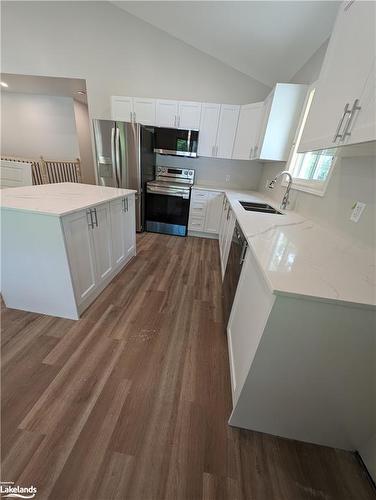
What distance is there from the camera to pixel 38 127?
5316mm

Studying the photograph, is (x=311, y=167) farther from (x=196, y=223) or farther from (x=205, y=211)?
(x=196, y=223)

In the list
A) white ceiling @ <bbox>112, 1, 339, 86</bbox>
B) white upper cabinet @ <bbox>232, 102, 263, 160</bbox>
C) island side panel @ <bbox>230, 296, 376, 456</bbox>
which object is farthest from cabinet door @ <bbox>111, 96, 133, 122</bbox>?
island side panel @ <bbox>230, 296, 376, 456</bbox>

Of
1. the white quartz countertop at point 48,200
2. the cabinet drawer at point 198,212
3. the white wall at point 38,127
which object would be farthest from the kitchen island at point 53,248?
the white wall at point 38,127

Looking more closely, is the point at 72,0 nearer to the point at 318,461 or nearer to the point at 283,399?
the point at 283,399

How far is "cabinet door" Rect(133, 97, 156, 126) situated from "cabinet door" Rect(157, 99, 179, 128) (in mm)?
94

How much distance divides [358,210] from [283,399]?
1.21 metres

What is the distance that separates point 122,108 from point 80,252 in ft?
9.84

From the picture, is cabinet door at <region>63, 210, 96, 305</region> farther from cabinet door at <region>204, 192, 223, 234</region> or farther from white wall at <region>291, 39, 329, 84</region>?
white wall at <region>291, 39, 329, 84</region>

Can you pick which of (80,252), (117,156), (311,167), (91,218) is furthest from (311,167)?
(117,156)

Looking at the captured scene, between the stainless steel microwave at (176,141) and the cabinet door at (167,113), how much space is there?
20cm

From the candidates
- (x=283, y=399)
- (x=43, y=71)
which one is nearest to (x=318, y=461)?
(x=283, y=399)

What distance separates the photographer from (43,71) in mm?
3459

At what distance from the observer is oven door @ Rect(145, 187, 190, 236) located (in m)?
3.36

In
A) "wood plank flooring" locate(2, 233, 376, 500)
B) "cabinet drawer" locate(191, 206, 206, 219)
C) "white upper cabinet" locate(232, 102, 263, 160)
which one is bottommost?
"wood plank flooring" locate(2, 233, 376, 500)
